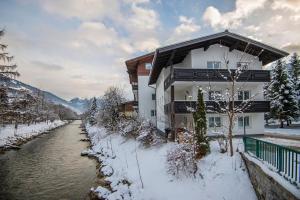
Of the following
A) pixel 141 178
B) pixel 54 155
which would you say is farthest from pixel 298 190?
pixel 54 155

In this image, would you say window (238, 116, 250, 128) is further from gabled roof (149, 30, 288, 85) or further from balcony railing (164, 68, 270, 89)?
gabled roof (149, 30, 288, 85)

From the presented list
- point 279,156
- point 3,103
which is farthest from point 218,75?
point 3,103

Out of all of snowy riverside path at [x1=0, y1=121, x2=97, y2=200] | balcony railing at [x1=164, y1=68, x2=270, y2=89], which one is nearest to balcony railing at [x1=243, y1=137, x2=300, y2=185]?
balcony railing at [x1=164, y1=68, x2=270, y2=89]

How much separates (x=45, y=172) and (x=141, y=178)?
1035cm

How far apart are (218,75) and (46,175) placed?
17646 mm

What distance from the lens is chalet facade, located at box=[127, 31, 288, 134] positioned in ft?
76.4

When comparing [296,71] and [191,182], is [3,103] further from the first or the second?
[296,71]

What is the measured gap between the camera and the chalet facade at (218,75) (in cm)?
2330

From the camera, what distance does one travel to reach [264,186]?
1082 cm

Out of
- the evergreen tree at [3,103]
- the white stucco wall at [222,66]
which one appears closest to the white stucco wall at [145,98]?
the white stucco wall at [222,66]

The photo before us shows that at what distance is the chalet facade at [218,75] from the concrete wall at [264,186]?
10.3 metres

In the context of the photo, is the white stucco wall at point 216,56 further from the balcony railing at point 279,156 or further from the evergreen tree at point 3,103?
the evergreen tree at point 3,103

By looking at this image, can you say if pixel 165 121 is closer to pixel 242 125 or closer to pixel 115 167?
pixel 242 125

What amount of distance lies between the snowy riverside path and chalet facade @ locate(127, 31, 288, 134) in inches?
369
